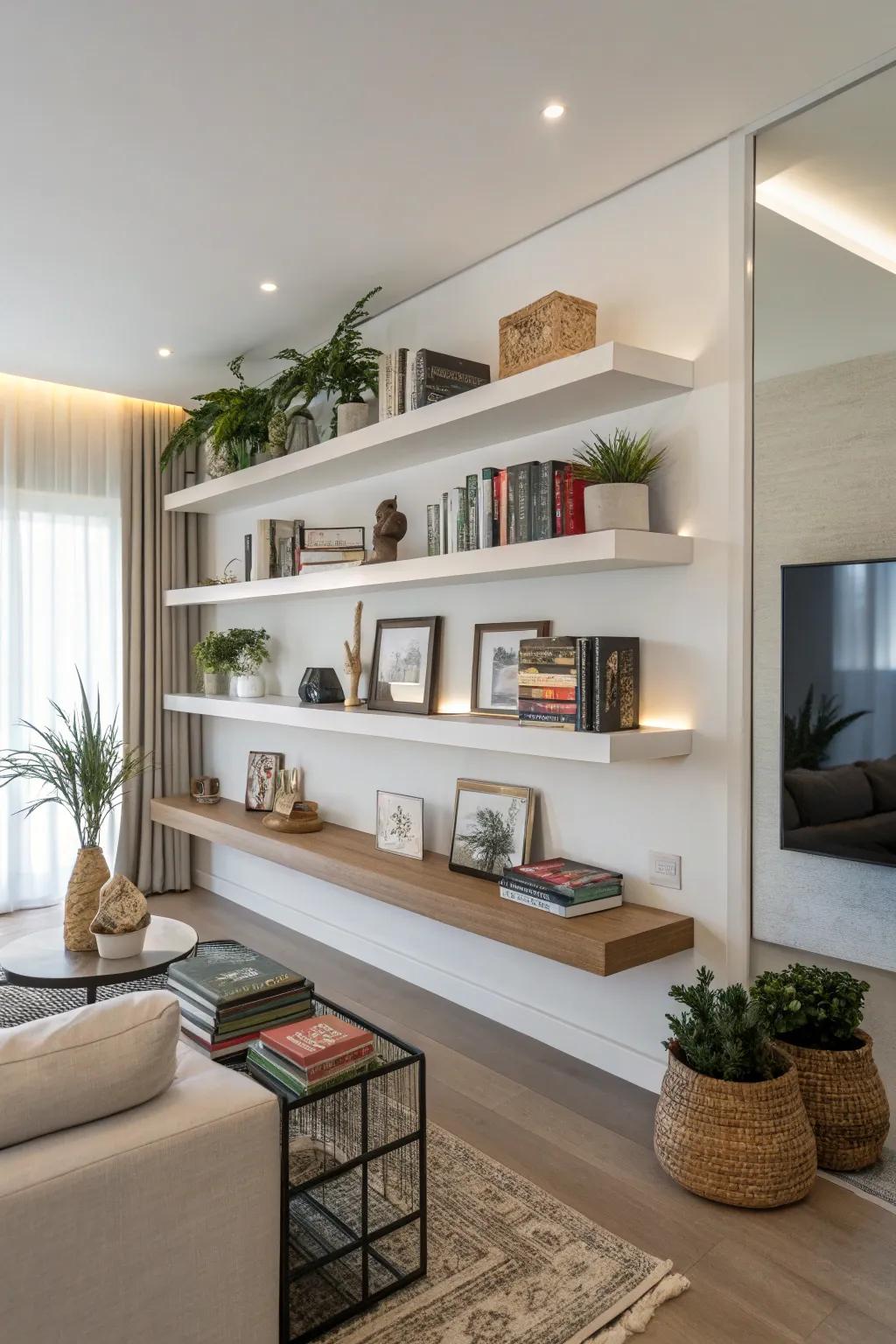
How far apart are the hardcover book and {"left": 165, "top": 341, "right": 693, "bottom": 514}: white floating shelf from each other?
1718 millimetres

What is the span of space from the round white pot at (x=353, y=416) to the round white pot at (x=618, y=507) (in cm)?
138

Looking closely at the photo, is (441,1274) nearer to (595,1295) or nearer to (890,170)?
(595,1295)

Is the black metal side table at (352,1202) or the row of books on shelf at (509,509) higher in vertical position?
the row of books on shelf at (509,509)

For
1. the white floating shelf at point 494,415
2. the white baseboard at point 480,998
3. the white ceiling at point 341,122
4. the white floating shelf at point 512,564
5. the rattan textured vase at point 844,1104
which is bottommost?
the white baseboard at point 480,998

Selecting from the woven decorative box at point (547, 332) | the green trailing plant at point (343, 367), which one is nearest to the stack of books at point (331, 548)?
the green trailing plant at point (343, 367)

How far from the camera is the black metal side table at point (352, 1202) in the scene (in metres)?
1.77

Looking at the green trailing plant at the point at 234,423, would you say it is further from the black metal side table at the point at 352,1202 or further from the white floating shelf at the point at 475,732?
the black metal side table at the point at 352,1202

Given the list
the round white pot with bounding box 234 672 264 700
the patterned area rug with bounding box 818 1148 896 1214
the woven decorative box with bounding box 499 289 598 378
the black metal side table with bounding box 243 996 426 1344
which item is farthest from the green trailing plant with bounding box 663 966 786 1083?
the round white pot with bounding box 234 672 264 700

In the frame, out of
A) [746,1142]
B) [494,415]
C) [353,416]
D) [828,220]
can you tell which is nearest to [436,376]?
[494,415]

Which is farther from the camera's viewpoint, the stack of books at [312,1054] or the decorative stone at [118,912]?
the decorative stone at [118,912]

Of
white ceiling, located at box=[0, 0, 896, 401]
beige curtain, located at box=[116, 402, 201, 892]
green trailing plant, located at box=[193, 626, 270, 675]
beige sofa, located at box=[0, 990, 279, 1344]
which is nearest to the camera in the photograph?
beige sofa, located at box=[0, 990, 279, 1344]

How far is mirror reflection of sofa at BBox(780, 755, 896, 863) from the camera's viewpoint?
2.25 metres

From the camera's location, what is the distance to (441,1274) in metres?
1.95

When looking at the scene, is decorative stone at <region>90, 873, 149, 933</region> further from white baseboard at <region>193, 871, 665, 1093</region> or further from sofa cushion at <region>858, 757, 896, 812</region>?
sofa cushion at <region>858, 757, 896, 812</region>
